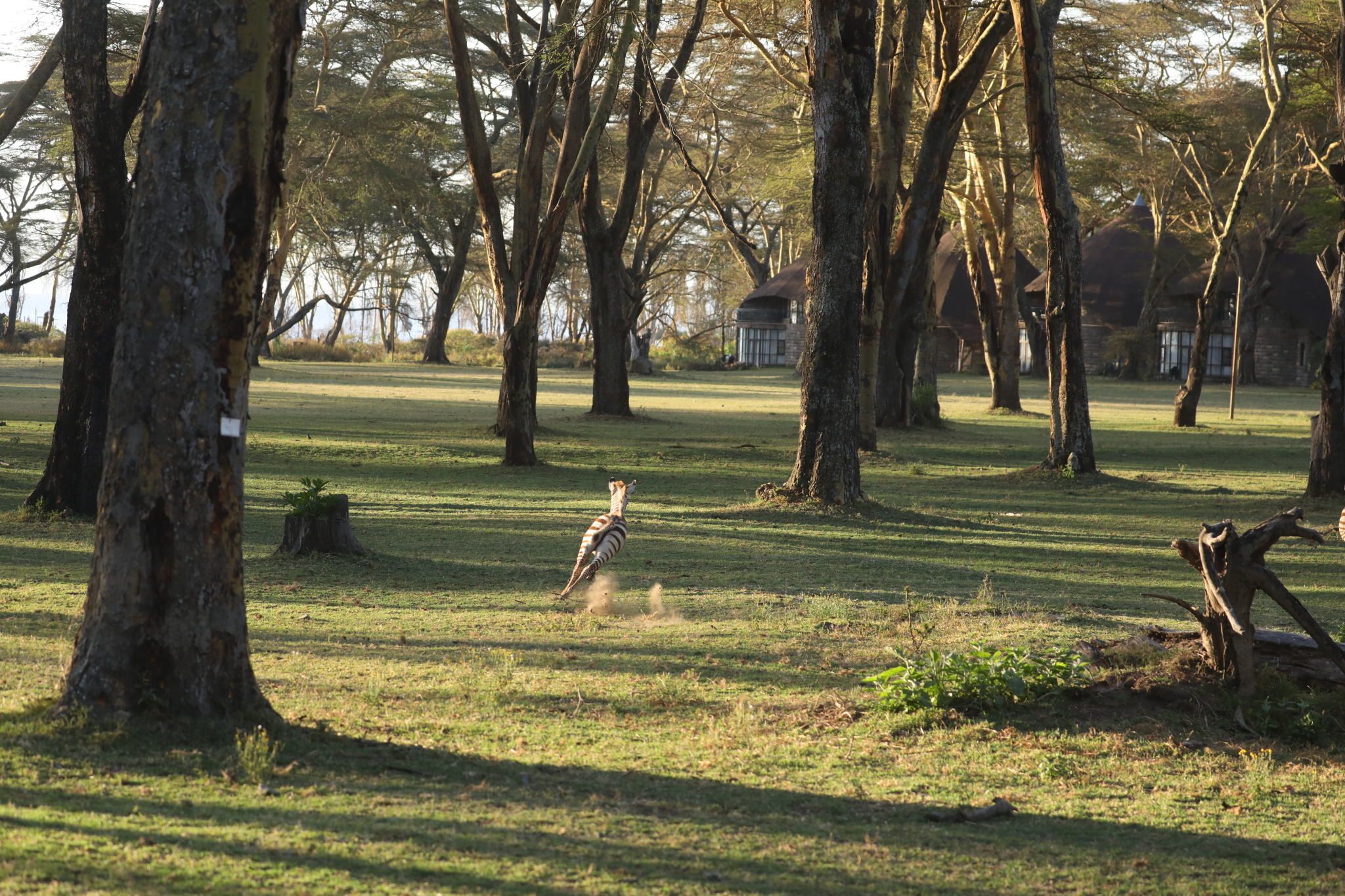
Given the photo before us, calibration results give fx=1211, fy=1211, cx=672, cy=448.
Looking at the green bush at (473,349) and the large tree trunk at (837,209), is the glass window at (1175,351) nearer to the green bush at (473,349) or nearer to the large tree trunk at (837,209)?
the green bush at (473,349)

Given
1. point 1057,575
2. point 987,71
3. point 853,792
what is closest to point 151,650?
point 853,792

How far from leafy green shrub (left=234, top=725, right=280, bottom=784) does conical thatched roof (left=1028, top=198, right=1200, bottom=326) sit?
48.3m

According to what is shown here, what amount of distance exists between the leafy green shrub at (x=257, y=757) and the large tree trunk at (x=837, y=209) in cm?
799

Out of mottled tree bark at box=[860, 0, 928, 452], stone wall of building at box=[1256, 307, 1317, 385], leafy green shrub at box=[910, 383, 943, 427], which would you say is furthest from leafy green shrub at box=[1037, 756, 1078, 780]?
stone wall of building at box=[1256, 307, 1317, 385]

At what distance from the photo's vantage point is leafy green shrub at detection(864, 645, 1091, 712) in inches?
219

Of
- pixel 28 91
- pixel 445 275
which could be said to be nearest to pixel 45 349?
pixel 445 275

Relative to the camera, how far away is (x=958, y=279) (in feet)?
177

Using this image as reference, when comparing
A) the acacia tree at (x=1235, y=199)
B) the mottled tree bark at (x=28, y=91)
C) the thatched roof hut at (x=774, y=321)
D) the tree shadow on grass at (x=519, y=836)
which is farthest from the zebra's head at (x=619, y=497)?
the thatched roof hut at (x=774, y=321)

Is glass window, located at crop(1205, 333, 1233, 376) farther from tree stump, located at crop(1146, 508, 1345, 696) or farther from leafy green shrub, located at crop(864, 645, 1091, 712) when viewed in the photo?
leafy green shrub, located at crop(864, 645, 1091, 712)

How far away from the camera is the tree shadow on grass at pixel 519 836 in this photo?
3457 mm

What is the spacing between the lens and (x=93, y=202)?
1019cm

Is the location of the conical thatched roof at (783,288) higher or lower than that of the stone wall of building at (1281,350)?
higher

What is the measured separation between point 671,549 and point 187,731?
628 centimetres

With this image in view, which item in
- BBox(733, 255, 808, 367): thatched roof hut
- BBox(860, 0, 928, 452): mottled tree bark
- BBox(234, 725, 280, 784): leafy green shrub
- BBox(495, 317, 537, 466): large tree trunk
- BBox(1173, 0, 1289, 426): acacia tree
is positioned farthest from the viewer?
BBox(733, 255, 808, 367): thatched roof hut
